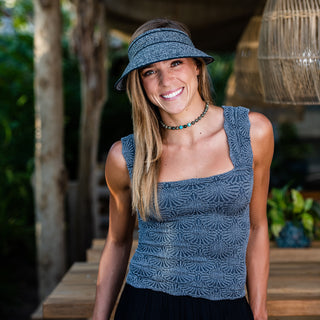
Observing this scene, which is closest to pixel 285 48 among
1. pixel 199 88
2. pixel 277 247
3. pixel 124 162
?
pixel 199 88

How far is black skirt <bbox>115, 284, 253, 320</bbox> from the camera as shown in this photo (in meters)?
1.78

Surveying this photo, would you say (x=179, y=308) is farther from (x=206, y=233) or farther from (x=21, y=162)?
(x=21, y=162)

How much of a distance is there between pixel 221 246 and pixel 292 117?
5.67 m

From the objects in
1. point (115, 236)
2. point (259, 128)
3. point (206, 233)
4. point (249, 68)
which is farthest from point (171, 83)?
point (249, 68)

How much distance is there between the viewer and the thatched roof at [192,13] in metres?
5.95

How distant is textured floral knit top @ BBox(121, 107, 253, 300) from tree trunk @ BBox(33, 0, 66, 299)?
9.19ft

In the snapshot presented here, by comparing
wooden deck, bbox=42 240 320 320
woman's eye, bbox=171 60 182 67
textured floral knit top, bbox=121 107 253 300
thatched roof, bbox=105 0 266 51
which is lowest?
wooden deck, bbox=42 240 320 320

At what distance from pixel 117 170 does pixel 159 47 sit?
49 cm

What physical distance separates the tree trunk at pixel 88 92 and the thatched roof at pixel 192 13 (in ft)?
2.11

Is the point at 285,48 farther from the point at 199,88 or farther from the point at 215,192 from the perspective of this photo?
the point at 215,192

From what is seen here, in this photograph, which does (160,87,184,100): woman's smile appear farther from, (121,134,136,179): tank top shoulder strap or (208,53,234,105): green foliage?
(208,53,234,105): green foliage

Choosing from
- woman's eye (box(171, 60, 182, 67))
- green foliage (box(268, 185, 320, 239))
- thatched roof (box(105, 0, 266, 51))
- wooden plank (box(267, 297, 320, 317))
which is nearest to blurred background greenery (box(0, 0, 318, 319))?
thatched roof (box(105, 0, 266, 51))

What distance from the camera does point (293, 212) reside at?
350 centimetres

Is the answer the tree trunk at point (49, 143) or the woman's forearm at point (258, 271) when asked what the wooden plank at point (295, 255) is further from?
the tree trunk at point (49, 143)
